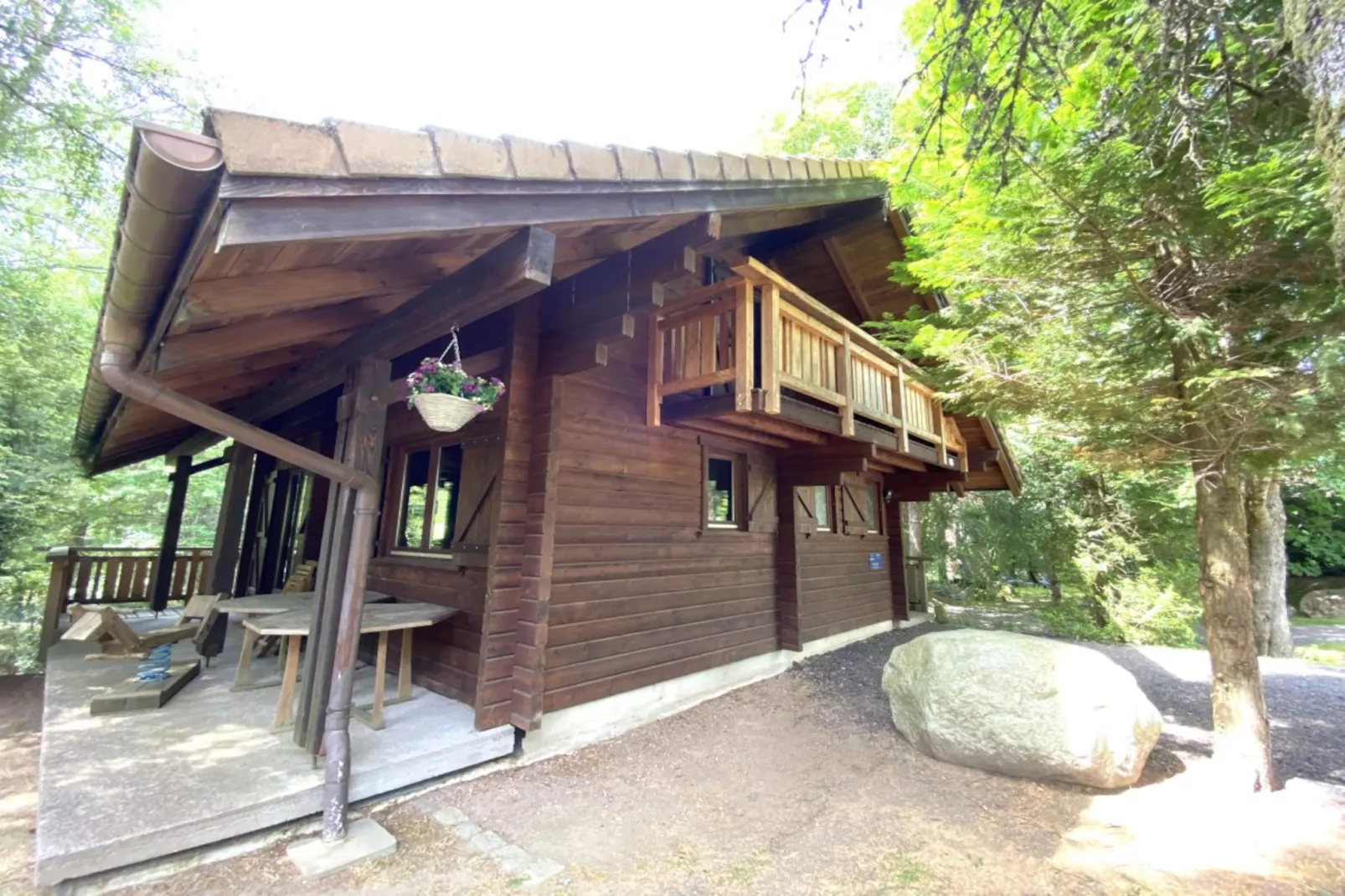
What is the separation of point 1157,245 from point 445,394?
4468 mm

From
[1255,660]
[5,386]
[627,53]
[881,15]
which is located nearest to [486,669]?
[627,53]

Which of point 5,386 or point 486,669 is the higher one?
point 5,386

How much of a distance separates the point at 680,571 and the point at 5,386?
10.7m

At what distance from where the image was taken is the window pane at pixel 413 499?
534 centimetres

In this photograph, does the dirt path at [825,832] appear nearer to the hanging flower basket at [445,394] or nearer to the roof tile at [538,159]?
the hanging flower basket at [445,394]

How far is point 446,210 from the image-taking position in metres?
2.14

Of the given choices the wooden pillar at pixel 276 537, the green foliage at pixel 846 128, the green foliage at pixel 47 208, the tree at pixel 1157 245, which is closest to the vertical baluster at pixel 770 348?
the tree at pixel 1157 245

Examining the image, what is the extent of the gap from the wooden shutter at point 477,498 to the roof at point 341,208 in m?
1.35

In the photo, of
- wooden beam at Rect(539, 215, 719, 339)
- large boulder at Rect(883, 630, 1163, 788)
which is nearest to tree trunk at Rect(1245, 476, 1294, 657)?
large boulder at Rect(883, 630, 1163, 788)

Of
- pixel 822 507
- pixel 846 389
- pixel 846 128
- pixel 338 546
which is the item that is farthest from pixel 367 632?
pixel 846 128

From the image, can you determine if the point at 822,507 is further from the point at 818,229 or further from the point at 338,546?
the point at 338,546

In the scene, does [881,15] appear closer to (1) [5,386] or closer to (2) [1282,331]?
(2) [1282,331]

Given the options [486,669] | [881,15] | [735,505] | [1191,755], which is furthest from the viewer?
[735,505]

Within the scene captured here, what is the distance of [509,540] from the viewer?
13.6ft
